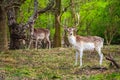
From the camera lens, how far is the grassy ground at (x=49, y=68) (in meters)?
11.7

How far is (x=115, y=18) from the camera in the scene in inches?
1069

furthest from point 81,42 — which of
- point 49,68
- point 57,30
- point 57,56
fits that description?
point 57,30

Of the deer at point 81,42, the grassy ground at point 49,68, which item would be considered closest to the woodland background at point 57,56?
the grassy ground at point 49,68

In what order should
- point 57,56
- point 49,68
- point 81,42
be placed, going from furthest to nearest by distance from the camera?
point 57,56
point 81,42
point 49,68

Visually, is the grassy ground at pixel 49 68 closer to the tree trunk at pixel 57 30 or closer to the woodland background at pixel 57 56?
the woodland background at pixel 57 56

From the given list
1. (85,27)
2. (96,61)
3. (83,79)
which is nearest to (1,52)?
(96,61)

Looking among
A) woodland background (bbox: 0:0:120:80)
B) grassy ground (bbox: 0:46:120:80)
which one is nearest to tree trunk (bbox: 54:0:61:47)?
woodland background (bbox: 0:0:120:80)

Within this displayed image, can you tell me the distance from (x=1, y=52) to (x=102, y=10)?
41.0 ft

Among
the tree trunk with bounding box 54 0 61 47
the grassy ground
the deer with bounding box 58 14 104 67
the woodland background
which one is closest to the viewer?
the grassy ground

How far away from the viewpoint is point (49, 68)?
44.2 feet

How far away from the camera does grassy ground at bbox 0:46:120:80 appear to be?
11.7m

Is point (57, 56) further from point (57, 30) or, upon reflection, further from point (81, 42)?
point (57, 30)

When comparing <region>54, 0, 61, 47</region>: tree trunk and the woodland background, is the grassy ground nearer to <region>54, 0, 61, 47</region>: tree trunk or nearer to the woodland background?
the woodland background

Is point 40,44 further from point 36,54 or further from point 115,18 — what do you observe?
point 36,54
